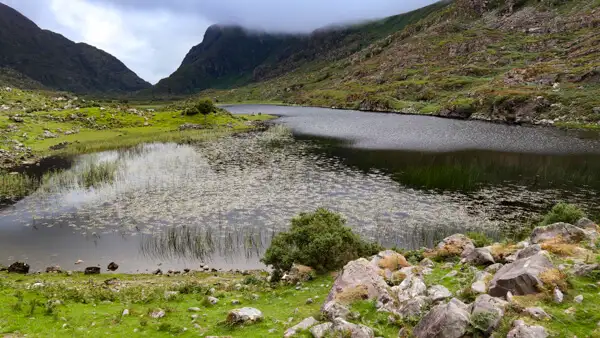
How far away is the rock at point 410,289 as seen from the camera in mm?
16750

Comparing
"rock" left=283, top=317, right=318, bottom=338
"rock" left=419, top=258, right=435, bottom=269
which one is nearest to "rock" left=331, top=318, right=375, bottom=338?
"rock" left=283, top=317, right=318, bottom=338

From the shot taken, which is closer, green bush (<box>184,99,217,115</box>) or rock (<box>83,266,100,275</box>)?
rock (<box>83,266,100,275</box>)

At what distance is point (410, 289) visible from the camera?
1731 cm

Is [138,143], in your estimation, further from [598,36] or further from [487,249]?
[598,36]

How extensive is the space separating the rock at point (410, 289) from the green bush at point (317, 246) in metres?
7.93

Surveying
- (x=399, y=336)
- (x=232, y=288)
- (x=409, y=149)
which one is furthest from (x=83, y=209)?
(x=409, y=149)

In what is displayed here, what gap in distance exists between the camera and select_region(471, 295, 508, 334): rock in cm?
1205

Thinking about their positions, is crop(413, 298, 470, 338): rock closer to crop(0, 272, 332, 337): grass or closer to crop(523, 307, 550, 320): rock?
crop(523, 307, 550, 320): rock

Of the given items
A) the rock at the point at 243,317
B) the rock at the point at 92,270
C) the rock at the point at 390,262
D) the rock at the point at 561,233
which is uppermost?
the rock at the point at 561,233

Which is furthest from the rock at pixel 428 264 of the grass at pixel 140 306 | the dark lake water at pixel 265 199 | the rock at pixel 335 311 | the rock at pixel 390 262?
the dark lake water at pixel 265 199

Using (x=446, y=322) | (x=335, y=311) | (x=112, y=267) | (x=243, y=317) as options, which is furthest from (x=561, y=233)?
(x=112, y=267)

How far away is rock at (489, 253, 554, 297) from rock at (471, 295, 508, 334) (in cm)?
130

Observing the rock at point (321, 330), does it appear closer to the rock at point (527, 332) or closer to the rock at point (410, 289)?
the rock at point (410, 289)

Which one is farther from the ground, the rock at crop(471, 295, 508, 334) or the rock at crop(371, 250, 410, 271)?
the rock at crop(471, 295, 508, 334)
